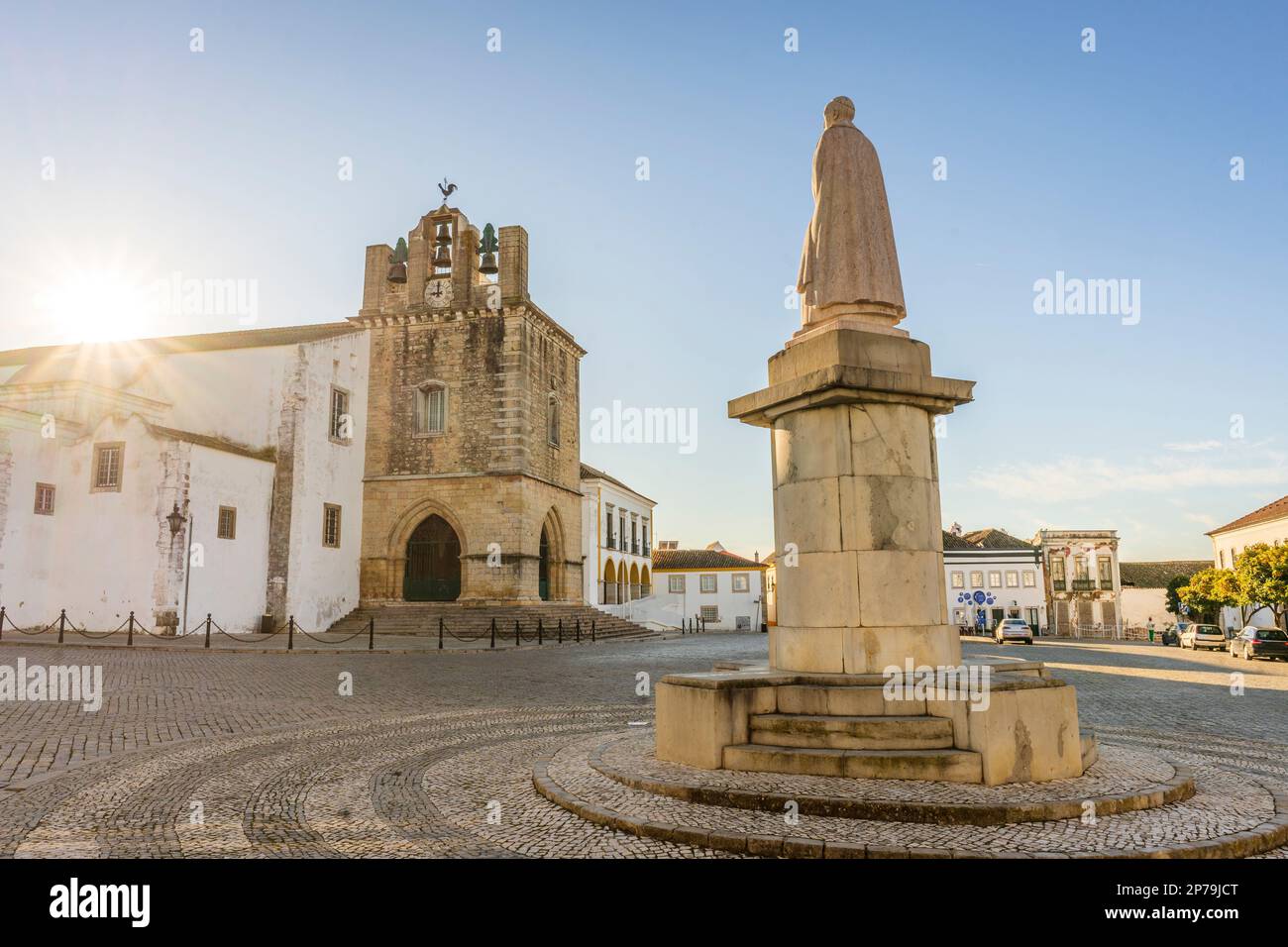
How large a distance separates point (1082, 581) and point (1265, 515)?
1374 centimetres

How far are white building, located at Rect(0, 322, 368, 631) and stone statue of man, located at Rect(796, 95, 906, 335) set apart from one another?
2014 centimetres

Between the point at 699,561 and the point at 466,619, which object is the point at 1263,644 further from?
the point at 699,561

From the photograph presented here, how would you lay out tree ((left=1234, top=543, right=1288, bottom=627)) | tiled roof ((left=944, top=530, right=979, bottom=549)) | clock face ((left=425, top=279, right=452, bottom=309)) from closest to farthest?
1. tree ((left=1234, top=543, right=1288, bottom=627))
2. clock face ((left=425, top=279, right=452, bottom=309))
3. tiled roof ((left=944, top=530, right=979, bottom=549))

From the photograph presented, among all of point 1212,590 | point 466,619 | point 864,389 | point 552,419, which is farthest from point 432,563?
point 1212,590

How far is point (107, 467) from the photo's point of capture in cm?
2267

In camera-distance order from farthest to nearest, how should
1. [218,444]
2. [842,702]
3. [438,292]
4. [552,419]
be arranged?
1. [552,419]
2. [438,292]
3. [218,444]
4. [842,702]

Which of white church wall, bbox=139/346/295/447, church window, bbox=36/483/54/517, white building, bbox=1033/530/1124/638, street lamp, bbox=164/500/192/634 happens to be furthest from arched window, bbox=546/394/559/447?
white building, bbox=1033/530/1124/638

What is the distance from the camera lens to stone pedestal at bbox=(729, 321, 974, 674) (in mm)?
5816

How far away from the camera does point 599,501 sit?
135 feet

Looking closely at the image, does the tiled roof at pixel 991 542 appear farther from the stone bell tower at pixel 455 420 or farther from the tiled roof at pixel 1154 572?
the stone bell tower at pixel 455 420

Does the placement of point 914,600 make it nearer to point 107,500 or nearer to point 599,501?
point 107,500

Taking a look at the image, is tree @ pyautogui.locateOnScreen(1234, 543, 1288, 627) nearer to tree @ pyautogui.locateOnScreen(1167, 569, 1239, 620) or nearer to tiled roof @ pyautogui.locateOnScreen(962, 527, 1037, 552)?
tree @ pyautogui.locateOnScreen(1167, 569, 1239, 620)
